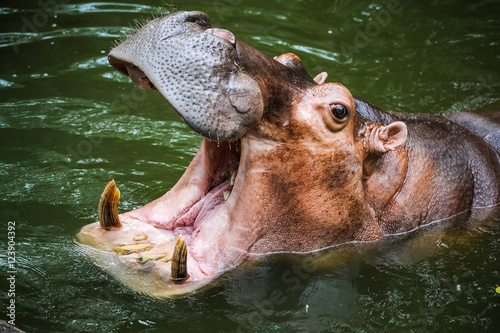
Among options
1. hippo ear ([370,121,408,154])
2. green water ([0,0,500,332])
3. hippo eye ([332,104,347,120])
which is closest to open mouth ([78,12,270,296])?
green water ([0,0,500,332])

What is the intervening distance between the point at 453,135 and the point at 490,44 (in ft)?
13.0

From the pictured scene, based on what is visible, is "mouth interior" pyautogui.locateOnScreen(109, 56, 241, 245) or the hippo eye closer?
the hippo eye

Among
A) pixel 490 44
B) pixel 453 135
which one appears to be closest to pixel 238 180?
pixel 453 135

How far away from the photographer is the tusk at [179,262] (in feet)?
12.3

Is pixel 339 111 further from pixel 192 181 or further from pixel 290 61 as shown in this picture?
pixel 192 181

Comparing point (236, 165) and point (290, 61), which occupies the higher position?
point (290, 61)

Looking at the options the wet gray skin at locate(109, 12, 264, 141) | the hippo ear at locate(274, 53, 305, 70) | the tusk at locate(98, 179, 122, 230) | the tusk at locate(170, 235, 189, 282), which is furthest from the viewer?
the hippo ear at locate(274, 53, 305, 70)

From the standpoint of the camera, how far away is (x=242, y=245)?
4227mm

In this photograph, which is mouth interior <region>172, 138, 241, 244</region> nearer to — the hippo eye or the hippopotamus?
the hippopotamus

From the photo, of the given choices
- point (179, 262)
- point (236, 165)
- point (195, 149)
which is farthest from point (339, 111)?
point (195, 149)

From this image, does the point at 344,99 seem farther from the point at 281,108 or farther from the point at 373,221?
the point at 373,221

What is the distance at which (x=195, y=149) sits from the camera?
646 cm

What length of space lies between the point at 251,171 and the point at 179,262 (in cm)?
71

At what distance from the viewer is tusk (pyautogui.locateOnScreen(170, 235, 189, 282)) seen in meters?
3.75
